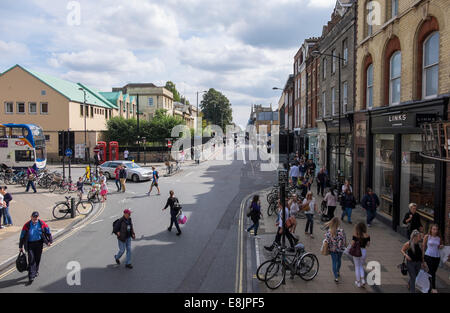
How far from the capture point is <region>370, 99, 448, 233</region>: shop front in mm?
11367

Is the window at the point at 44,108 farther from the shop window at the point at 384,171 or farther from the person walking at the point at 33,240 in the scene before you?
the person walking at the point at 33,240

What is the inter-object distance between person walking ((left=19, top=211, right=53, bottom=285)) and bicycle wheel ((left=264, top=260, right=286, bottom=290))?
5.47m

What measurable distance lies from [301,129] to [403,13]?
25641 millimetres

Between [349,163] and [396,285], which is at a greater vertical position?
[349,163]

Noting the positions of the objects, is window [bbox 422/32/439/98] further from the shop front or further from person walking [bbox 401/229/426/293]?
person walking [bbox 401/229/426/293]

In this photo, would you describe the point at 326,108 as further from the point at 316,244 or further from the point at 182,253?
the point at 182,253

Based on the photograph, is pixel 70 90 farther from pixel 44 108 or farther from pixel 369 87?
pixel 369 87

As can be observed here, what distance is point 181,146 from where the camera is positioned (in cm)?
5250

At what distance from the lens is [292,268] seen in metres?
9.14

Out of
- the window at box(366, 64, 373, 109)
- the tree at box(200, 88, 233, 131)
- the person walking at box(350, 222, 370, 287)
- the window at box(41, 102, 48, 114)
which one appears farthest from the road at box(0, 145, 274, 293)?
the tree at box(200, 88, 233, 131)

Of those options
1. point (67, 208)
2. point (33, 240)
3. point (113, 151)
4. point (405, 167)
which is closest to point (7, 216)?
point (67, 208)
